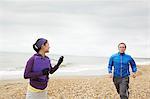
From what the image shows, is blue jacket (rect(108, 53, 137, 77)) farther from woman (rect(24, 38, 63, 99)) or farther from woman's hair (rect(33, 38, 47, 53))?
woman's hair (rect(33, 38, 47, 53))

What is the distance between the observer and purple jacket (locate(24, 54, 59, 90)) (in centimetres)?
615

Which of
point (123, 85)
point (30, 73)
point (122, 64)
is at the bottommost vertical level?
Result: point (123, 85)

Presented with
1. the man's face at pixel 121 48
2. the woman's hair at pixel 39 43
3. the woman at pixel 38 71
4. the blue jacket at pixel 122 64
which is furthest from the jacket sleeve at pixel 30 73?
the blue jacket at pixel 122 64

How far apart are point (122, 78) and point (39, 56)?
3743 mm

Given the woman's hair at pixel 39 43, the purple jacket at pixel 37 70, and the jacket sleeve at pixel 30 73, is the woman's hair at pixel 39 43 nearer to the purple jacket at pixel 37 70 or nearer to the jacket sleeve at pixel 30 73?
the purple jacket at pixel 37 70

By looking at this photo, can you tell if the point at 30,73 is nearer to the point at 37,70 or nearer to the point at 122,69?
the point at 37,70

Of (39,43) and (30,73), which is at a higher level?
(39,43)

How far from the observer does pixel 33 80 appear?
6.25 metres

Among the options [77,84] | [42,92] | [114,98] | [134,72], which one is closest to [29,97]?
[42,92]

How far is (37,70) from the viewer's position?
6180 millimetres

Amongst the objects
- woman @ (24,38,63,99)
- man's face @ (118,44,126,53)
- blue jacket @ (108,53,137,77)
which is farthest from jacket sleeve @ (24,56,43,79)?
blue jacket @ (108,53,137,77)

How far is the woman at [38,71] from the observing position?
6.16 m

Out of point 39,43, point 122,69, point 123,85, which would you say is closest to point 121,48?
point 122,69

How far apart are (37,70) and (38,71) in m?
0.02
